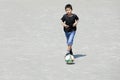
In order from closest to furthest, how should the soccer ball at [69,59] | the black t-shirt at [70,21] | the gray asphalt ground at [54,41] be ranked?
the gray asphalt ground at [54,41] < the soccer ball at [69,59] < the black t-shirt at [70,21]

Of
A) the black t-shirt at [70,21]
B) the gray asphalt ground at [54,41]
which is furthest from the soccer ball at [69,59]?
the black t-shirt at [70,21]

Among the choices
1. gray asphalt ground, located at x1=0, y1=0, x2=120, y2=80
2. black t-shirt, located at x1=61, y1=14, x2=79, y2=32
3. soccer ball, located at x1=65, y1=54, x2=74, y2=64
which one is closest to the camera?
gray asphalt ground, located at x1=0, y1=0, x2=120, y2=80

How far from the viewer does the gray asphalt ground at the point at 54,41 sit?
1659 cm

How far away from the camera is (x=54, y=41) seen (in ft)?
67.5

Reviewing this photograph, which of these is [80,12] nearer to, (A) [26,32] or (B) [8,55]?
(A) [26,32]

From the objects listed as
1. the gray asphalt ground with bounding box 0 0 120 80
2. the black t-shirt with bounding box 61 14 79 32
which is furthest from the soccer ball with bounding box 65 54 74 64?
the black t-shirt with bounding box 61 14 79 32

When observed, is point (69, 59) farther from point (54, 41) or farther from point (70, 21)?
point (54, 41)

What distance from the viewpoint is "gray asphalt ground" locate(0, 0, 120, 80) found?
54.4 ft

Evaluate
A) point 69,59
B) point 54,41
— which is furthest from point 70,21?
point 54,41

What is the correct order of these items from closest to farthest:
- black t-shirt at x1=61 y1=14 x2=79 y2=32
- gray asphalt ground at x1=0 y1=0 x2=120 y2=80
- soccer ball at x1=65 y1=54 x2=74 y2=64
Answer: gray asphalt ground at x1=0 y1=0 x2=120 y2=80
soccer ball at x1=65 y1=54 x2=74 y2=64
black t-shirt at x1=61 y1=14 x2=79 y2=32

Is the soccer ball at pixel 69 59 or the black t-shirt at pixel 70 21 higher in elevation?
the black t-shirt at pixel 70 21

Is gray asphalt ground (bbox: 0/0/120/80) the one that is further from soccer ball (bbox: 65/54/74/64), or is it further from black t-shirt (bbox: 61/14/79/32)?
black t-shirt (bbox: 61/14/79/32)

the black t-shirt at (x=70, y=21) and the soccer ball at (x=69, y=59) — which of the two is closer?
the soccer ball at (x=69, y=59)

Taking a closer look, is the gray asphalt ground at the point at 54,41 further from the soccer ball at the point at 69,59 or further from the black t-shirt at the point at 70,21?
the black t-shirt at the point at 70,21
